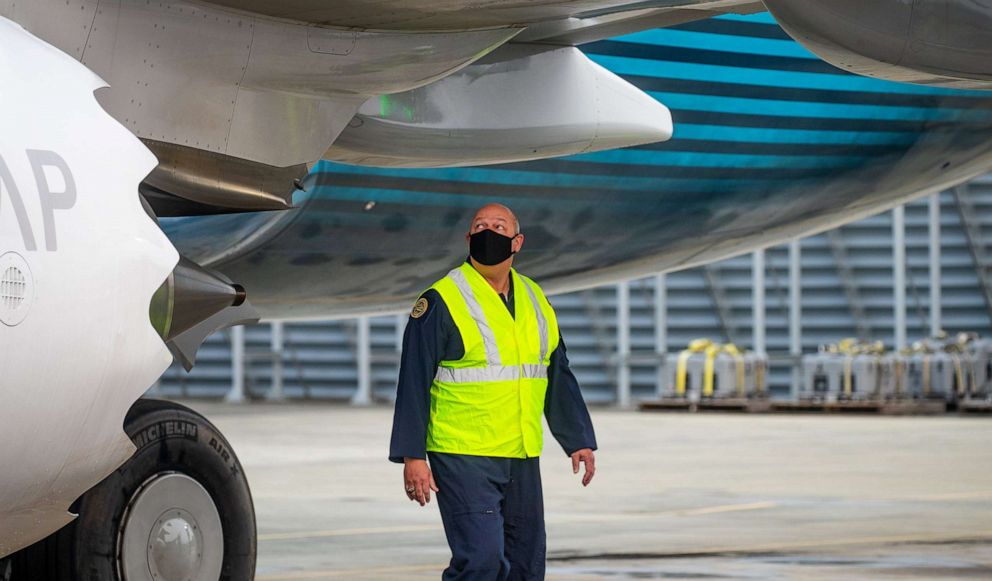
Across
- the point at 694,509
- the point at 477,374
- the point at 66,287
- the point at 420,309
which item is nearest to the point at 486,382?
the point at 477,374

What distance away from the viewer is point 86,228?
4.59 m

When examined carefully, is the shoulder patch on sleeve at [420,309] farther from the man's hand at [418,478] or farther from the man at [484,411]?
the man's hand at [418,478]

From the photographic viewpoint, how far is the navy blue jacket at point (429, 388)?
17.8 feet

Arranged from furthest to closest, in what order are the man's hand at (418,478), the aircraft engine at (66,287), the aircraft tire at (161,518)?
the aircraft tire at (161,518) < the man's hand at (418,478) < the aircraft engine at (66,287)

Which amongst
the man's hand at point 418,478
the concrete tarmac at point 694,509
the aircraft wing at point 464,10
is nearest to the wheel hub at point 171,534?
the man's hand at point 418,478

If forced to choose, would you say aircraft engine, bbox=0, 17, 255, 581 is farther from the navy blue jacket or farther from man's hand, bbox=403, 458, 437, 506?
man's hand, bbox=403, 458, 437, 506

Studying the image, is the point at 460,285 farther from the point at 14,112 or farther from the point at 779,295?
the point at 779,295

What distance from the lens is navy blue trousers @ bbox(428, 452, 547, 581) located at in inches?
211

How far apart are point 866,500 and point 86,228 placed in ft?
32.0

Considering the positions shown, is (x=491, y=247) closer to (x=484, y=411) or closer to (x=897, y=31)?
(x=484, y=411)

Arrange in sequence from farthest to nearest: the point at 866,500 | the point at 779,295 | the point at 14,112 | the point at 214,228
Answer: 1. the point at 779,295
2. the point at 866,500
3. the point at 214,228
4. the point at 14,112

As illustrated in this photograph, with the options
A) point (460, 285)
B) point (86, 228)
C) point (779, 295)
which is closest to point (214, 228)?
point (460, 285)

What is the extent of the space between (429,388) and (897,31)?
1983 millimetres

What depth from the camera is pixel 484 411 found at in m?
5.60
